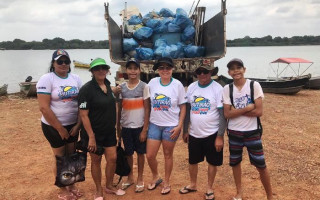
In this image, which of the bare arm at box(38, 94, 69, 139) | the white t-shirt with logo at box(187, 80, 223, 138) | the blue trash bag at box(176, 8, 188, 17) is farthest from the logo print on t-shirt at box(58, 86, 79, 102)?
the blue trash bag at box(176, 8, 188, 17)

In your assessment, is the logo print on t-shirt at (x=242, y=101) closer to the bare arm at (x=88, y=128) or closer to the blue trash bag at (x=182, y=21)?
the bare arm at (x=88, y=128)

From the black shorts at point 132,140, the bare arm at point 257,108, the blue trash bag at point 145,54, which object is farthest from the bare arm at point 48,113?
Result: the blue trash bag at point 145,54

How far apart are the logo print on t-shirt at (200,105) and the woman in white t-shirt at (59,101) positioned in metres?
1.30

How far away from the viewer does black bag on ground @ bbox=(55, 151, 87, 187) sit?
3.30m

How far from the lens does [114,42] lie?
21.5ft

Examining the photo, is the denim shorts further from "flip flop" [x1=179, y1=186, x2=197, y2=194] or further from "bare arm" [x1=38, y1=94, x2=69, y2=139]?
"bare arm" [x1=38, y1=94, x2=69, y2=139]

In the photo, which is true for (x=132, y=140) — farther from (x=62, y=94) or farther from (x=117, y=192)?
(x=62, y=94)

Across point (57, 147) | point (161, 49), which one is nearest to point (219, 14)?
point (161, 49)

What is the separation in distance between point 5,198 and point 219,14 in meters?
5.18

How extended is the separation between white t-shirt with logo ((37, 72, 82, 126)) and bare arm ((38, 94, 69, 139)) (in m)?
0.05

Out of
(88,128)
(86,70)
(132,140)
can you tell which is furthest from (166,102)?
(86,70)

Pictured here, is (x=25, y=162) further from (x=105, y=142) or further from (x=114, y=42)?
(x=114, y=42)

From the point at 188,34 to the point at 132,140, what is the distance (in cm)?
422

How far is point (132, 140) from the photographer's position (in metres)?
3.63
